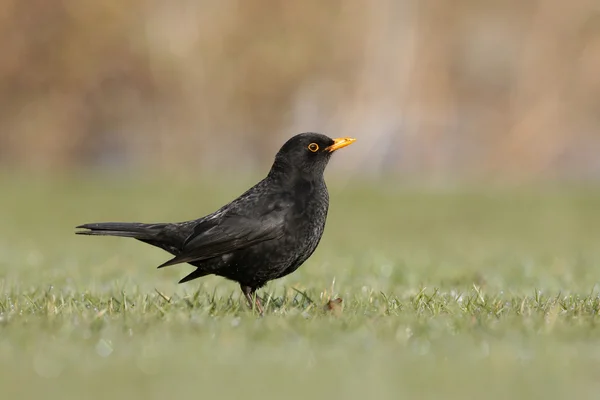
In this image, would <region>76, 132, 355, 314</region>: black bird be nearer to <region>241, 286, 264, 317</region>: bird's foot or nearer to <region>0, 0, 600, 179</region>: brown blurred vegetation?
<region>241, 286, 264, 317</region>: bird's foot

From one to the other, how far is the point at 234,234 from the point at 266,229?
20 cm

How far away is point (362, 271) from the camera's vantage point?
31.4ft

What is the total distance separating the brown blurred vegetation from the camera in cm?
2538

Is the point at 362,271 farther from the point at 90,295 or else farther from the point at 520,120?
the point at 520,120

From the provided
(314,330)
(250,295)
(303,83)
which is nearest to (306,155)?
(250,295)

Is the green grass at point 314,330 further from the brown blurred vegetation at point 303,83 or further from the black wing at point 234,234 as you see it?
the brown blurred vegetation at point 303,83

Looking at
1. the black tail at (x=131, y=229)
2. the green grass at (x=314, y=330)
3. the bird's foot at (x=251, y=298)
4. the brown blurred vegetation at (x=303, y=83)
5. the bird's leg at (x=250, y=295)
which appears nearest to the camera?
the green grass at (x=314, y=330)

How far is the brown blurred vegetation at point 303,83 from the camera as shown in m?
25.4

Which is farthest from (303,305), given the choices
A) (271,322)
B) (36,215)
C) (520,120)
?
(520,120)

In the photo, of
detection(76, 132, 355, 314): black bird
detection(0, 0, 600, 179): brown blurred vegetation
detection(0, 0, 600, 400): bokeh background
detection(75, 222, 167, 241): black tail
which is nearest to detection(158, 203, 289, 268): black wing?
detection(76, 132, 355, 314): black bird

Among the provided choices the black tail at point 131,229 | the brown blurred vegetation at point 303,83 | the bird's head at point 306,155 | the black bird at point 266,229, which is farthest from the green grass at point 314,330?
the brown blurred vegetation at point 303,83

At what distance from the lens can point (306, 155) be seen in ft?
21.5

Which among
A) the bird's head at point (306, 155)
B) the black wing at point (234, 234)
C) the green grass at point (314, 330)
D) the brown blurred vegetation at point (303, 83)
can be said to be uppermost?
the brown blurred vegetation at point (303, 83)

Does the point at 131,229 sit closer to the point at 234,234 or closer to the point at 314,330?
the point at 234,234
